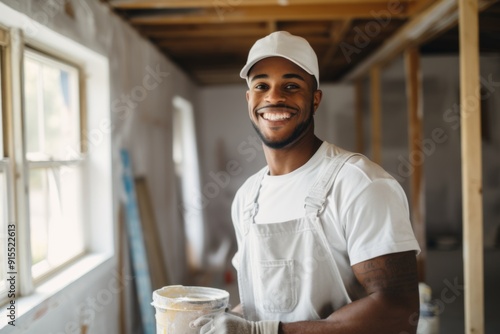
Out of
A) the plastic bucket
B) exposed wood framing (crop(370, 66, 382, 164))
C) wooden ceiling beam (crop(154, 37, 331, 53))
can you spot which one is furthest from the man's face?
exposed wood framing (crop(370, 66, 382, 164))

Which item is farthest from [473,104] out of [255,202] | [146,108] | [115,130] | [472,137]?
[146,108]

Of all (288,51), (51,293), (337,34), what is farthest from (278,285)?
(337,34)

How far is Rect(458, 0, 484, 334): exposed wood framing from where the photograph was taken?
104 inches

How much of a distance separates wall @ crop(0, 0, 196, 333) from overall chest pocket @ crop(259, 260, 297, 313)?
108cm

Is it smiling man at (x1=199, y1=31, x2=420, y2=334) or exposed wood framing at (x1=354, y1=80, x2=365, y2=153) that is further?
exposed wood framing at (x1=354, y1=80, x2=365, y2=153)

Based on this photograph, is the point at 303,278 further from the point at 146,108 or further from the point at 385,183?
the point at 146,108

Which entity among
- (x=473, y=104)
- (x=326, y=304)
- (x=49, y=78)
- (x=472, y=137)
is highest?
(x=49, y=78)

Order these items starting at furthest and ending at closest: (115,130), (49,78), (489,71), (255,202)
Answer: (489,71)
(115,130)
(49,78)
(255,202)

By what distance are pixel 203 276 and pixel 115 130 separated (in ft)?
9.87

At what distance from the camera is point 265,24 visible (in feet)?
14.2

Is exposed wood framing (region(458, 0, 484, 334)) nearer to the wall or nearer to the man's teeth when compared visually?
the man's teeth

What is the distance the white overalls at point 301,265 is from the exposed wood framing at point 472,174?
1.44 m

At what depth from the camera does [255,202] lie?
5.62 feet

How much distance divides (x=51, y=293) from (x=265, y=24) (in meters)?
2.89
